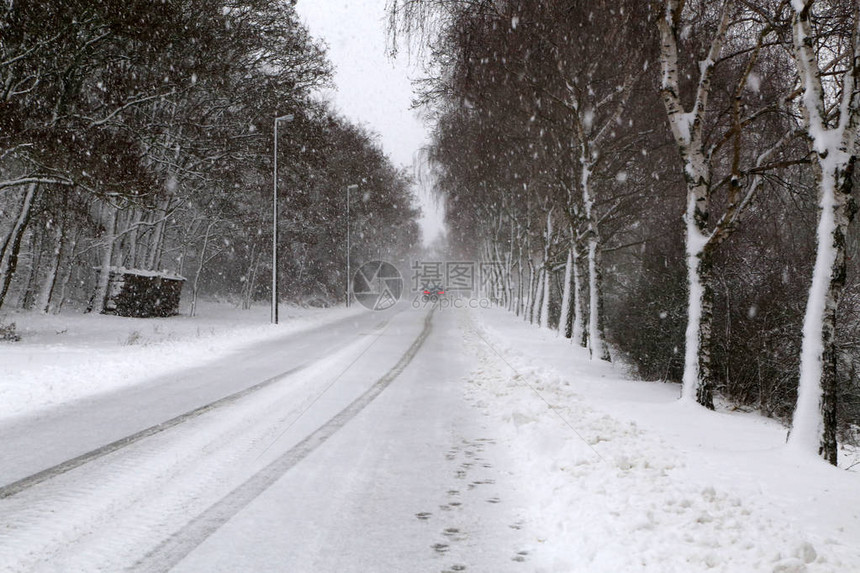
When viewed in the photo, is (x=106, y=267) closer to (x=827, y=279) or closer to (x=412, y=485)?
(x=412, y=485)

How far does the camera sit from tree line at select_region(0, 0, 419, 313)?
47.3ft

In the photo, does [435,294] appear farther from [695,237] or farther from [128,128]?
[695,237]

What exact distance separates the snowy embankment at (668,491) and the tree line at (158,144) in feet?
42.1

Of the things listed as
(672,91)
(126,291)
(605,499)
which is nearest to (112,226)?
(126,291)

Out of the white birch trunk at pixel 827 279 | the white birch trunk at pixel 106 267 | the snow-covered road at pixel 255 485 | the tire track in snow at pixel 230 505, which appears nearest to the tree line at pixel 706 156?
the white birch trunk at pixel 827 279

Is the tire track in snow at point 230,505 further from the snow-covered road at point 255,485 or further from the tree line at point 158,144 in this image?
the tree line at point 158,144

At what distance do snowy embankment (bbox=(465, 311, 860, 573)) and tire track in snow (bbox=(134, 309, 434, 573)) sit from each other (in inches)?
82.8

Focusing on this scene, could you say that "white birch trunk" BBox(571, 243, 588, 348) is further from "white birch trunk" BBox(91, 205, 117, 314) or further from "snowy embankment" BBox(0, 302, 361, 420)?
"white birch trunk" BBox(91, 205, 117, 314)

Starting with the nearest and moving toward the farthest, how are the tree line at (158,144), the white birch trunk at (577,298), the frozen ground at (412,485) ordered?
1. the frozen ground at (412,485)
2. the tree line at (158,144)
3. the white birch trunk at (577,298)

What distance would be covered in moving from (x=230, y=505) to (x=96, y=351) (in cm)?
1178

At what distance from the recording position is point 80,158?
46.5 ft

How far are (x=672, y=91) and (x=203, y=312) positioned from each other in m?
27.8

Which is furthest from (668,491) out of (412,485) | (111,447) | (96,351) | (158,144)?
(158,144)

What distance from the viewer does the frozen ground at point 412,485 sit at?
12.0 feet
